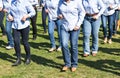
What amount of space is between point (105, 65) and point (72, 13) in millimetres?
1859

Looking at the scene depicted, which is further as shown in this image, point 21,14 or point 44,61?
point 44,61

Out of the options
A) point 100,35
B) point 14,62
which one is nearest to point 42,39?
point 100,35

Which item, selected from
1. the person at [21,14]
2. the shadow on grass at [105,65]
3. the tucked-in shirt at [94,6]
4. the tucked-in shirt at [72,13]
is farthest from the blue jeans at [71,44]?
the tucked-in shirt at [94,6]

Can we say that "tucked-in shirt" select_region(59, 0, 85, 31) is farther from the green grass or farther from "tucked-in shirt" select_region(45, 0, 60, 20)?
"tucked-in shirt" select_region(45, 0, 60, 20)

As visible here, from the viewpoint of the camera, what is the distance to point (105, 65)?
8922 mm

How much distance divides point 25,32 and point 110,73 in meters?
2.33

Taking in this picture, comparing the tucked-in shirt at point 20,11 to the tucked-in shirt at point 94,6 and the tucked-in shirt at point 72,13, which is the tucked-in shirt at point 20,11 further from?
the tucked-in shirt at point 94,6

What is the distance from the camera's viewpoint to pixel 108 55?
9.98m

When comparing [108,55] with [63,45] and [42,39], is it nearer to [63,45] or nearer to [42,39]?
[63,45]

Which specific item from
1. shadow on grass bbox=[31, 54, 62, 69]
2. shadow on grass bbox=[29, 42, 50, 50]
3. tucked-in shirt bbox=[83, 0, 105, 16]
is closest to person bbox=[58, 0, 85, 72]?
shadow on grass bbox=[31, 54, 62, 69]

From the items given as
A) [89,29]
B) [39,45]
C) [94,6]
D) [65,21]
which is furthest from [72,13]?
[39,45]

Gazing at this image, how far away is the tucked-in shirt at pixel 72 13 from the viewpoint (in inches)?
311

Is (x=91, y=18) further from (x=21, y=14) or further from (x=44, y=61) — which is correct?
(x=21, y=14)

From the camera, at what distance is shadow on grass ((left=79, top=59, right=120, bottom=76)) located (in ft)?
27.7
